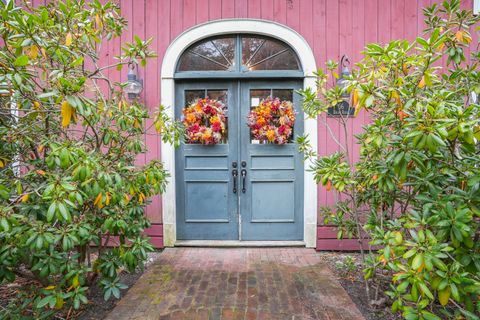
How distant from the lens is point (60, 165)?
183 cm

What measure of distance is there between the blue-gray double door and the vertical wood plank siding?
45 cm

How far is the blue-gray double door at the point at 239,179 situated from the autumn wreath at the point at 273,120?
16 centimetres

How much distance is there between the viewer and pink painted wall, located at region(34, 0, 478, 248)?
3.87 m

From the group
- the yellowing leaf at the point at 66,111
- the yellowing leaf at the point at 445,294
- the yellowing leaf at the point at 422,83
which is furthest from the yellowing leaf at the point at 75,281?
the yellowing leaf at the point at 422,83

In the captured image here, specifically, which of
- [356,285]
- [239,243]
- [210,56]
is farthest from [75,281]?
[210,56]

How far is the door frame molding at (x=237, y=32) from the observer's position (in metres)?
3.91

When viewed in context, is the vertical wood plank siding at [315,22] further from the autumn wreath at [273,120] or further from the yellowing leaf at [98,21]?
the yellowing leaf at [98,21]

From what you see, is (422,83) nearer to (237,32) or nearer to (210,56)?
(237,32)

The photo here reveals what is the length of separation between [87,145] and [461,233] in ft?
9.76

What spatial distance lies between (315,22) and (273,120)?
151 cm

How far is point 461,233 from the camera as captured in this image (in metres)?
1.52

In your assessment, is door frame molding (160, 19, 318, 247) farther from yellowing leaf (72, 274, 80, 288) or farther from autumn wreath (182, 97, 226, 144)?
yellowing leaf (72, 274, 80, 288)

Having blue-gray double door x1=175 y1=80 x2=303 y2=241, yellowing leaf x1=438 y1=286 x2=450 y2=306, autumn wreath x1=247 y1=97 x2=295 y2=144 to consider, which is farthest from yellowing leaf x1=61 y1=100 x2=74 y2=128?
autumn wreath x1=247 y1=97 x2=295 y2=144

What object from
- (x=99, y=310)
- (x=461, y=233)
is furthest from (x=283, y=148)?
(x=99, y=310)
